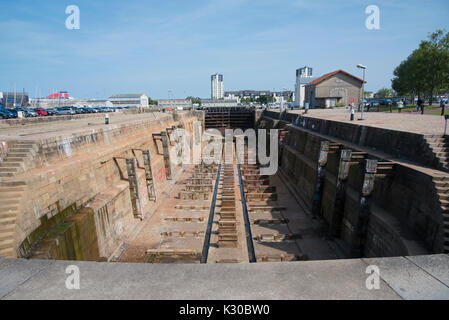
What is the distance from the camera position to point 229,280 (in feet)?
10.1

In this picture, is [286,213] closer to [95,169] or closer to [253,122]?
[95,169]

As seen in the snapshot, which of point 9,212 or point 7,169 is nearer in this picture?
point 9,212

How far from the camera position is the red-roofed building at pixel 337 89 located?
4269cm

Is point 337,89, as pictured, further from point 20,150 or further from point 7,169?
point 7,169

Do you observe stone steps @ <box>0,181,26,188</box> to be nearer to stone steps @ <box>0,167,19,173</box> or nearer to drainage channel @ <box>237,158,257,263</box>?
stone steps @ <box>0,167,19,173</box>

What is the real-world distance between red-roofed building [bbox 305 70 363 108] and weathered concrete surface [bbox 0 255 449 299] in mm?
44052

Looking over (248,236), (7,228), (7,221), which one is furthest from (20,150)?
(248,236)

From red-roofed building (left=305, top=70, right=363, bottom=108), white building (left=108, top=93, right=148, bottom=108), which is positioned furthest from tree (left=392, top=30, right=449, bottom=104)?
white building (left=108, top=93, right=148, bottom=108)

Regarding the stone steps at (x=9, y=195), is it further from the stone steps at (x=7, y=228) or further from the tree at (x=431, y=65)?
the tree at (x=431, y=65)

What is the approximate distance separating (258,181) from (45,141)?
15.5m

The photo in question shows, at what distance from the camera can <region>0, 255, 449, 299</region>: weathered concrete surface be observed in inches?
112

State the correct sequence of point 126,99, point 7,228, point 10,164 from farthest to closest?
point 126,99 < point 10,164 < point 7,228

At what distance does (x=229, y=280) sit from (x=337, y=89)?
4610 cm

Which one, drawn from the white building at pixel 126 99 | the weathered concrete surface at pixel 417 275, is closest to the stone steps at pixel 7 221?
the weathered concrete surface at pixel 417 275
